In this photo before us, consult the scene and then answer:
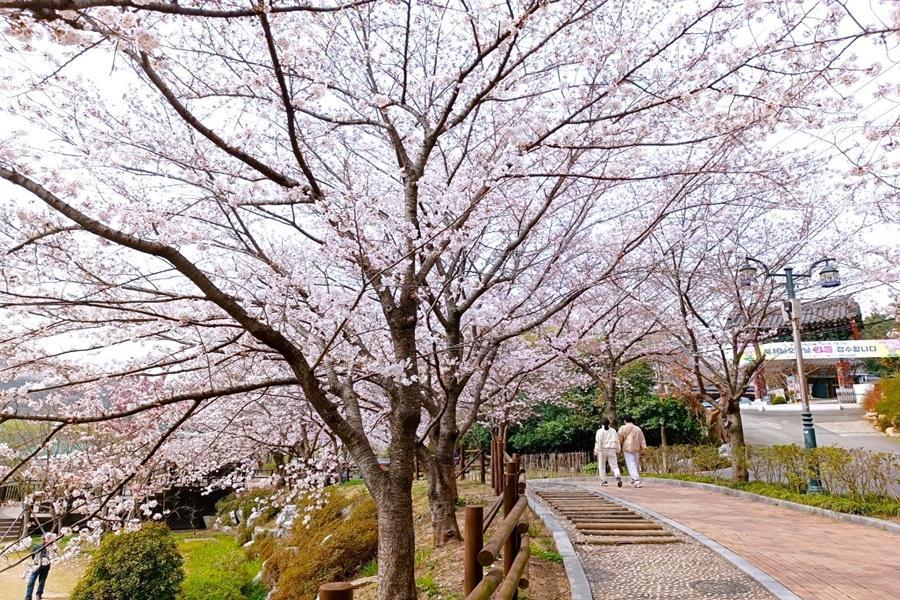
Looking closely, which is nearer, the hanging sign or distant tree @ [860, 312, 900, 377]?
distant tree @ [860, 312, 900, 377]

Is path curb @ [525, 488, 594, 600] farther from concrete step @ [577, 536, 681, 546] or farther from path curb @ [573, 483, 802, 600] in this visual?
path curb @ [573, 483, 802, 600]

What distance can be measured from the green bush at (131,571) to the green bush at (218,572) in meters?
0.65

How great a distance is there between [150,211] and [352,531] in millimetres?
6879

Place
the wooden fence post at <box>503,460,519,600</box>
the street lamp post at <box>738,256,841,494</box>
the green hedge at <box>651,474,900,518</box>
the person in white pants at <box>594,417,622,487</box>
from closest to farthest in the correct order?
1. the wooden fence post at <box>503,460,519,600</box>
2. the green hedge at <box>651,474,900,518</box>
3. the street lamp post at <box>738,256,841,494</box>
4. the person in white pants at <box>594,417,622,487</box>

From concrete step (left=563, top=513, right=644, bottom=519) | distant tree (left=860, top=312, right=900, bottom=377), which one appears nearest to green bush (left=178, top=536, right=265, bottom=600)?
concrete step (left=563, top=513, right=644, bottom=519)

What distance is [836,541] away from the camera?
730cm

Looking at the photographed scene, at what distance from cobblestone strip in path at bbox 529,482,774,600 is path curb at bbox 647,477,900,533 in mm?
2949

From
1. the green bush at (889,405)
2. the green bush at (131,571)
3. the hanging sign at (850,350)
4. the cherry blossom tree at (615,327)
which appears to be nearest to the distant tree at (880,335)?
the hanging sign at (850,350)

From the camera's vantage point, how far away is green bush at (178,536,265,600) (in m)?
11.4

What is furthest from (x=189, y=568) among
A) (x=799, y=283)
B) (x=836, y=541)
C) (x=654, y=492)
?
(x=799, y=283)

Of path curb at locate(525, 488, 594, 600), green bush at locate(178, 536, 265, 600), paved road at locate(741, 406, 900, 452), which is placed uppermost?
paved road at locate(741, 406, 900, 452)

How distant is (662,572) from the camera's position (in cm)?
612

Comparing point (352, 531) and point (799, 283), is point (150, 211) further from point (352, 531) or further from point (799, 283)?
point (799, 283)

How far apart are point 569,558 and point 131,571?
8.27 meters
